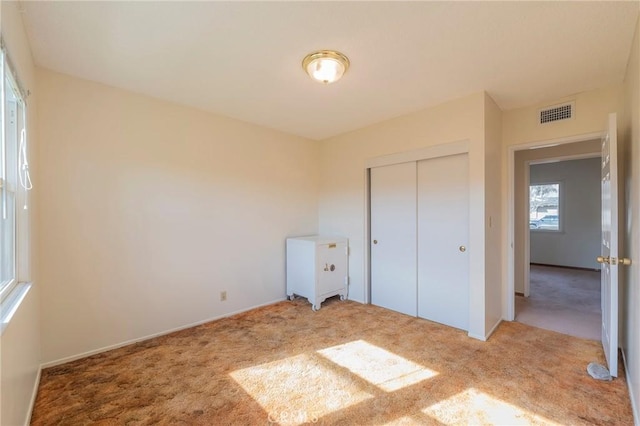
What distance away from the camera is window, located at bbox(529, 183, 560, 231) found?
21.6ft

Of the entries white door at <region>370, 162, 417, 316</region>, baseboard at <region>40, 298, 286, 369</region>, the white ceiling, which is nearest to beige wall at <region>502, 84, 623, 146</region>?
the white ceiling

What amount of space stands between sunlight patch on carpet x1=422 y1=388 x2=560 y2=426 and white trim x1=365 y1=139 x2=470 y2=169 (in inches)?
86.1

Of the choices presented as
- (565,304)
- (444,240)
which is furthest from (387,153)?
(565,304)

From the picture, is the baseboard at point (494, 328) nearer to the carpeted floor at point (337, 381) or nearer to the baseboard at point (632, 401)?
the carpeted floor at point (337, 381)

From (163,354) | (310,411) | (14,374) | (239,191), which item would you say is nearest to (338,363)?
(310,411)

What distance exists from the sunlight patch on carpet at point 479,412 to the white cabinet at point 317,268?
1.99 meters

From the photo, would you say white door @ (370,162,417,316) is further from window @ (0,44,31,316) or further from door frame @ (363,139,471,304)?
window @ (0,44,31,316)

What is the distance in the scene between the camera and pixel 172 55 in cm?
213

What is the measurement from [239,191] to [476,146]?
8.98 feet

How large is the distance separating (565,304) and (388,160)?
3.15 m

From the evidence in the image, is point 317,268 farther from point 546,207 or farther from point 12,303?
point 546,207

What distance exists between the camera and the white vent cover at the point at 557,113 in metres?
2.84

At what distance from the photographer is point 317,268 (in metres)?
3.62

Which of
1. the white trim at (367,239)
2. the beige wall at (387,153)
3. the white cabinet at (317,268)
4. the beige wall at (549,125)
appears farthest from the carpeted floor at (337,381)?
the beige wall at (549,125)
